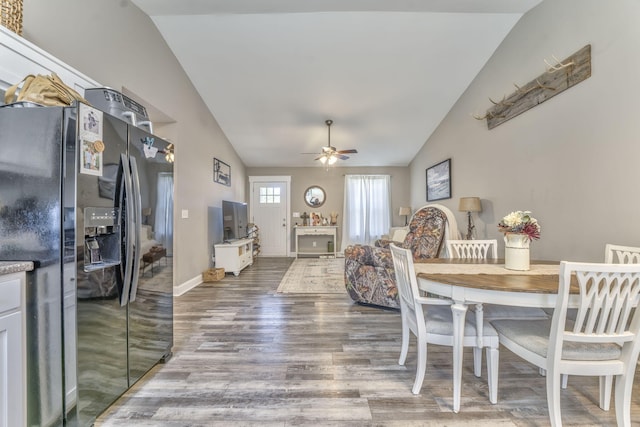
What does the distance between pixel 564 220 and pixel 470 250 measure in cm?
98

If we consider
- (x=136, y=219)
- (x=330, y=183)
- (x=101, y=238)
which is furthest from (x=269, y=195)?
(x=101, y=238)

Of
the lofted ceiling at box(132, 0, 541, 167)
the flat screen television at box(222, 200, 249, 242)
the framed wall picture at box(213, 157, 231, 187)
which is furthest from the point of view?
the framed wall picture at box(213, 157, 231, 187)

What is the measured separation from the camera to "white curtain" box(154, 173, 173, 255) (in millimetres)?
1816

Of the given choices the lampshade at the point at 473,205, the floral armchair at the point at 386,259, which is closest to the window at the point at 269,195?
the floral armchair at the point at 386,259

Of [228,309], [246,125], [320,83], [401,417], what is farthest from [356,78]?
[401,417]

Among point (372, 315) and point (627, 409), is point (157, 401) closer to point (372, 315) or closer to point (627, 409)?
point (372, 315)

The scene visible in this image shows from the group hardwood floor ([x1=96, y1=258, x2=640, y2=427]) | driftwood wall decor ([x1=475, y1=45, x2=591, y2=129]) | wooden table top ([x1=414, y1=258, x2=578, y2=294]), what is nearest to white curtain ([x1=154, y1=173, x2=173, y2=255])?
hardwood floor ([x1=96, y1=258, x2=640, y2=427])

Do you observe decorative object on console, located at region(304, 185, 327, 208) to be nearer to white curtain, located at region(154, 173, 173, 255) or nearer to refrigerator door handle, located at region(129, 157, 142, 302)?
white curtain, located at region(154, 173, 173, 255)

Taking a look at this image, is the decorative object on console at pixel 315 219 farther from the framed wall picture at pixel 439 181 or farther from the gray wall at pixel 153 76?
the framed wall picture at pixel 439 181

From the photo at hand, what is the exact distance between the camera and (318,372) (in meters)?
1.85

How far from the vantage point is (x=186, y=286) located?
146 inches

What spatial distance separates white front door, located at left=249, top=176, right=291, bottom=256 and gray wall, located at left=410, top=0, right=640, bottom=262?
449cm

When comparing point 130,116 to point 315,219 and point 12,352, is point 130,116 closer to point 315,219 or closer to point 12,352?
point 12,352

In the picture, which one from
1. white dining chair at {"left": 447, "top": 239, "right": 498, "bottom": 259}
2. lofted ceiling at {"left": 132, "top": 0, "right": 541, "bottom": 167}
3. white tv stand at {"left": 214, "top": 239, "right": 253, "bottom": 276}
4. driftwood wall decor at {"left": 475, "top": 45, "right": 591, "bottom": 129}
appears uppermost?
lofted ceiling at {"left": 132, "top": 0, "right": 541, "bottom": 167}
